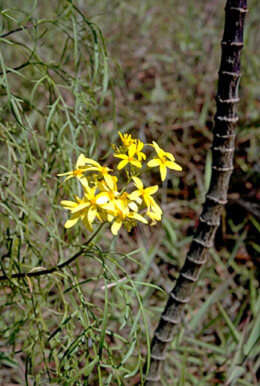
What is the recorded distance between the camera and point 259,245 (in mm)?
2432

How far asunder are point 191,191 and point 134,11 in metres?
1.59

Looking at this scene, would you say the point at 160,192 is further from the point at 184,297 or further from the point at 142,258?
the point at 184,297

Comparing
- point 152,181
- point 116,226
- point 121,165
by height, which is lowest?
point 152,181

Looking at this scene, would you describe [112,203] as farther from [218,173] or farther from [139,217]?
[218,173]

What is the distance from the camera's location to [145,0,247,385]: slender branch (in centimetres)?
118

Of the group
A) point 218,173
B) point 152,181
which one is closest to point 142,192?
point 218,173

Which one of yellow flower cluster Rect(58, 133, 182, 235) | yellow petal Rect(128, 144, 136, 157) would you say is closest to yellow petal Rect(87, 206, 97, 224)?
yellow flower cluster Rect(58, 133, 182, 235)

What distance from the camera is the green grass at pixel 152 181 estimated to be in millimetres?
1394

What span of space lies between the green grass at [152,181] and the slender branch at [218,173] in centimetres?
13

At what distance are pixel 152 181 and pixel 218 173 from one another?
4.32 feet

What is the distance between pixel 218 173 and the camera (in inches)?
51.6

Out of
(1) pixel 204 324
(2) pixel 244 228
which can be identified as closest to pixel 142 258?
(1) pixel 204 324

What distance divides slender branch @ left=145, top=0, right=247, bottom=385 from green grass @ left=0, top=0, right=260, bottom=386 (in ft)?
0.41

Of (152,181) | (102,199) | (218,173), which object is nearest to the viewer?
(102,199)
